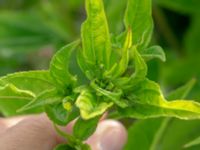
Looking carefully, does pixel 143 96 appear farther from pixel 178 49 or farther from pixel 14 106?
pixel 178 49

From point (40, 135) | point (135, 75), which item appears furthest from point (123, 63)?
point (40, 135)

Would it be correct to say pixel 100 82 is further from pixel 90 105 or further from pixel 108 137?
pixel 108 137

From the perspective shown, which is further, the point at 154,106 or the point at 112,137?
the point at 112,137

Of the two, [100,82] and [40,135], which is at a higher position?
[100,82]

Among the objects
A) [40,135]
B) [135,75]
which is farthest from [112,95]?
[40,135]

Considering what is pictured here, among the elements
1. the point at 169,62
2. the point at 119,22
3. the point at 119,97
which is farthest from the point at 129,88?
the point at 169,62
